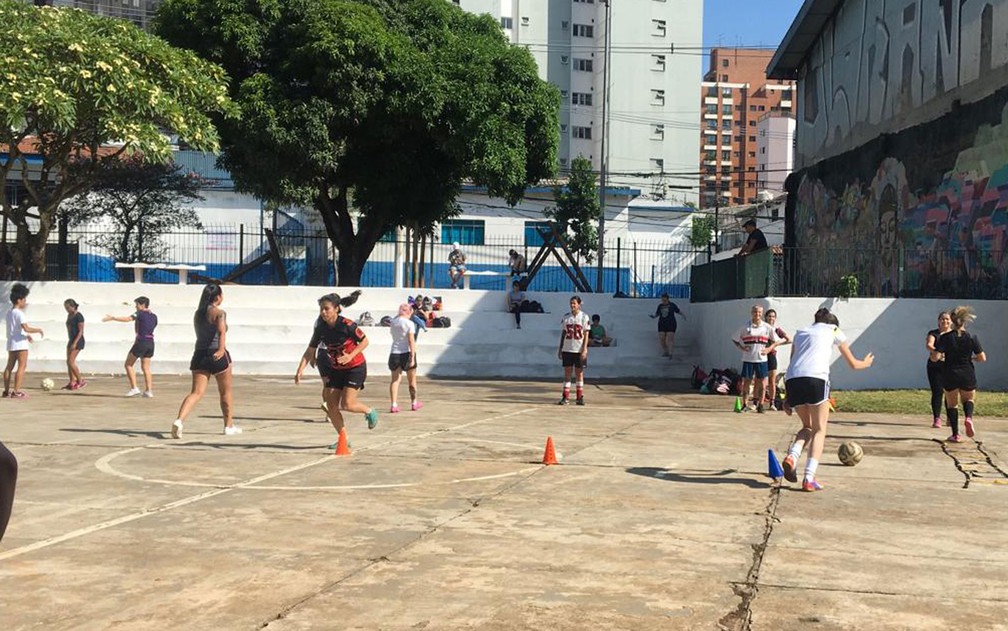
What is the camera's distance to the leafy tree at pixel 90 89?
22.4 meters

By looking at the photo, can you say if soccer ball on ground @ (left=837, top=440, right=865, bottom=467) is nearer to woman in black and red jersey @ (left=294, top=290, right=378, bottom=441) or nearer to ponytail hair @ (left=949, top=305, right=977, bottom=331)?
ponytail hair @ (left=949, top=305, right=977, bottom=331)

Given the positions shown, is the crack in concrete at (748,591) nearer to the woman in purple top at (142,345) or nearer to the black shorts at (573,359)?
the black shorts at (573,359)

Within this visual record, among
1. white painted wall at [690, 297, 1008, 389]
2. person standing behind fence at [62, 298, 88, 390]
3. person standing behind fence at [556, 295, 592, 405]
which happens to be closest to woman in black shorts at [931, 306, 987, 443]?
person standing behind fence at [556, 295, 592, 405]

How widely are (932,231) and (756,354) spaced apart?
931 centimetres

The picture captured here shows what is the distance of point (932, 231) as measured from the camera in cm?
2491

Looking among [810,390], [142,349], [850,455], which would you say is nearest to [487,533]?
[810,390]

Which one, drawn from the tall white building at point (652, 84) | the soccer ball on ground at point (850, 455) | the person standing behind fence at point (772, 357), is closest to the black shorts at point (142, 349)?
the person standing behind fence at point (772, 357)

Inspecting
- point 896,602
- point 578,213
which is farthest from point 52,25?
point 578,213

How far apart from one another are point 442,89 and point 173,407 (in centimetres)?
1396

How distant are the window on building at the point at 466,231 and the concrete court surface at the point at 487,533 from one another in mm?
39761

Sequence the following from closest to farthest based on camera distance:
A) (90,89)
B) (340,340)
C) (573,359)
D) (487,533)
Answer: (487,533), (340,340), (573,359), (90,89)

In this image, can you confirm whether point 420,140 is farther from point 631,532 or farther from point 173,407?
point 631,532

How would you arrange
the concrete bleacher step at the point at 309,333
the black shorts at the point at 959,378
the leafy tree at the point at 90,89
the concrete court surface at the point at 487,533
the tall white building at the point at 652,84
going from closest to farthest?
1. the concrete court surface at the point at 487,533
2. the black shorts at the point at 959,378
3. the leafy tree at the point at 90,89
4. the concrete bleacher step at the point at 309,333
5. the tall white building at the point at 652,84

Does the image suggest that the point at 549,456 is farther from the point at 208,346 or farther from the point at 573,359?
the point at 573,359
